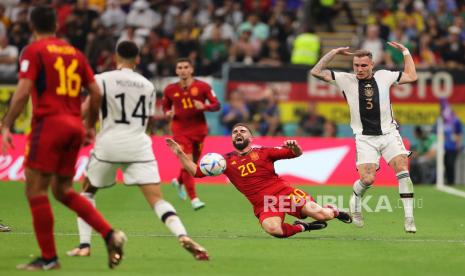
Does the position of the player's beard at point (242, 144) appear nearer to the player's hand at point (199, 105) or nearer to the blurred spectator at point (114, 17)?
the player's hand at point (199, 105)

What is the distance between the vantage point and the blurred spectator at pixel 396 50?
84.8 ft

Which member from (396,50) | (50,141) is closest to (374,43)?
(396,50)

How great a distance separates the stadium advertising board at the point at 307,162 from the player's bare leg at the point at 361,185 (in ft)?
25.1

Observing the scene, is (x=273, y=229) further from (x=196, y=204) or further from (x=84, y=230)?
(x=196, y=204)

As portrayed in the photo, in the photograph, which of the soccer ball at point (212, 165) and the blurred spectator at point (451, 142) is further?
the blurred spectator at point (451, 142)

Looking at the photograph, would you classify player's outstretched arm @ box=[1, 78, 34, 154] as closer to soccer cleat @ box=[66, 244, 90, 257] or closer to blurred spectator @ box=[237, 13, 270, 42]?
soccer cleat @ box=[66, 244, 90, 257]

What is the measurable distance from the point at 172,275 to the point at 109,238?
2.23 feet

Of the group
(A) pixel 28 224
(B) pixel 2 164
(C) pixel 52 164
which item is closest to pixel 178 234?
(C) pixel 52 164

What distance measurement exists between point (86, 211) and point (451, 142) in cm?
1552

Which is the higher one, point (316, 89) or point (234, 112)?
point (316, 89)

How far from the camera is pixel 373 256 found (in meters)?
11.3

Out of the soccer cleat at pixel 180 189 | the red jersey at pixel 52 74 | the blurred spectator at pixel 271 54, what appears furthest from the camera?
the blurred spectator at pixel 271 54

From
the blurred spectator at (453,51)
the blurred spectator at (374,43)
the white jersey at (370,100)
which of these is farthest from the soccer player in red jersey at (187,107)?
the blurred spectator at (453,51)

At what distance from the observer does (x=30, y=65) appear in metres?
9.62
